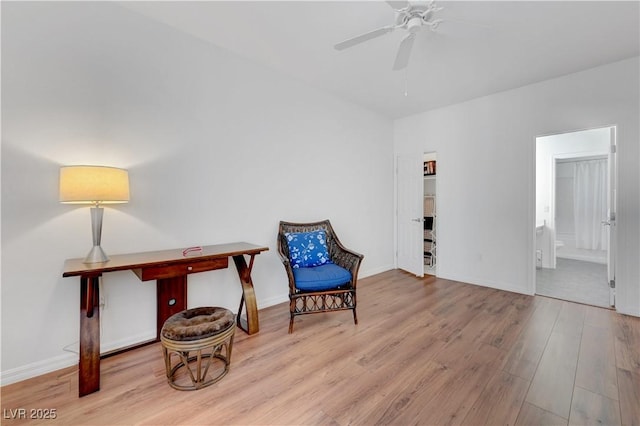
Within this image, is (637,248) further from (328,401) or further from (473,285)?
(328,401)

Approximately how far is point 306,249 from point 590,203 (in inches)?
235

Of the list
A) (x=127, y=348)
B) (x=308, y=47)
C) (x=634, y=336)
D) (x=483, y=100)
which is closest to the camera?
(x=127, y=348)

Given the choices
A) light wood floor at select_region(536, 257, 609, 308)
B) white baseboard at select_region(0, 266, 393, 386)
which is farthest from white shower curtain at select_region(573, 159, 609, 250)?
white baseboard at select_region(0, 266, 393, 386)

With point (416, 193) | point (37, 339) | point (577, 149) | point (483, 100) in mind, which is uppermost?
point (483, 100)

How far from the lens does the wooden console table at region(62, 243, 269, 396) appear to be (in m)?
1.68

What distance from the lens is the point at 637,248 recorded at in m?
2.79

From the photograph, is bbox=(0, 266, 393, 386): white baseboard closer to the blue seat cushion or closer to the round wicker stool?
the round wicker stool

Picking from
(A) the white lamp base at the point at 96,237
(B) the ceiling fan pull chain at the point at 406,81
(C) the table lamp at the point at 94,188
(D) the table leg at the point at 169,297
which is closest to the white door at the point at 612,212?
(B) the ceiling fan pull chain at the point at 406,81

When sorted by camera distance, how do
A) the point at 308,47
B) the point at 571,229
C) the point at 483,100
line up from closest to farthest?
the point at 308,47 → the point at 483,100 → the point at 571,229

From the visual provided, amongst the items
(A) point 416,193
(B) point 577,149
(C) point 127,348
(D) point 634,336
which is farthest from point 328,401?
(B) point 577,149

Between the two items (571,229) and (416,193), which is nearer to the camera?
(416,193)

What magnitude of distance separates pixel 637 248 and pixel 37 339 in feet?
17.9

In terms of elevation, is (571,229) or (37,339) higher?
(571,229)

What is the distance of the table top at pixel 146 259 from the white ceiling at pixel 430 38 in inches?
78.2
